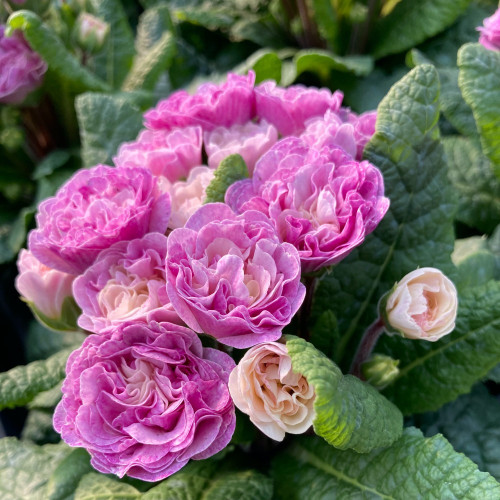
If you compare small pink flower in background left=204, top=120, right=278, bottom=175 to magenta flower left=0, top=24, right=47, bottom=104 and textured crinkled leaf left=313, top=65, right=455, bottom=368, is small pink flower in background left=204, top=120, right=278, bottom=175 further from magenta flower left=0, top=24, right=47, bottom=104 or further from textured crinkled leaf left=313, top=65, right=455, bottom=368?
magenta flower left=0, top=24, right=47, bottom=104

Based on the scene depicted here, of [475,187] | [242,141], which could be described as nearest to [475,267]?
[475,187]

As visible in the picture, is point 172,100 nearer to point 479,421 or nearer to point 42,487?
point 42,487

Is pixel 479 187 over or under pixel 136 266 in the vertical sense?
under

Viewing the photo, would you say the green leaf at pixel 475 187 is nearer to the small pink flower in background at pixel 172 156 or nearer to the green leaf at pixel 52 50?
the small pink flower in background at pixel 172 156

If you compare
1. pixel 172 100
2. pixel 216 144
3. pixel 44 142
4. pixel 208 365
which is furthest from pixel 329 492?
pixel 44 142

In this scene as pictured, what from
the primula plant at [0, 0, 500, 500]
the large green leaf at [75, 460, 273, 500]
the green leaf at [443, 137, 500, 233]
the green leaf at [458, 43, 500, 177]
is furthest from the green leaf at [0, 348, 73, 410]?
the green leaf at [443, 137, 500, 233]

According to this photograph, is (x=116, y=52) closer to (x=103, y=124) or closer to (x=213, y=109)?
(x=103, y=124)
